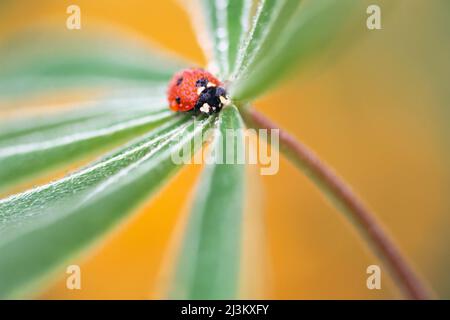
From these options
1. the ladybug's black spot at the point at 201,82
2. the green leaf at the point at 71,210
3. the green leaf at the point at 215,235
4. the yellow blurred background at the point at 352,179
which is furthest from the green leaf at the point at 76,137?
the yellow blurred background at the point at 352,179

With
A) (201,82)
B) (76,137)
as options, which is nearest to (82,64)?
(76,137)

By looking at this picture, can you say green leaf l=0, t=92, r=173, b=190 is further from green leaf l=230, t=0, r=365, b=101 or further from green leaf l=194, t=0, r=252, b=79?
green leaf l=230, t=0, r=365, b=101

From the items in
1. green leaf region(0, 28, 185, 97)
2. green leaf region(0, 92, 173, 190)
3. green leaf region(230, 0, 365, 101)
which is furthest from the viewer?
green leaf region(0, 28, 185, 97)

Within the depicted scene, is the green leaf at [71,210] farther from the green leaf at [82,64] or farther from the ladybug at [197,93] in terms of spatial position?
the green leaf at [82,64]

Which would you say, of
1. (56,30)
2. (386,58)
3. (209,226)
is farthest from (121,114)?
(386,58)

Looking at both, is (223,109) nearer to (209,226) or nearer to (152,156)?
(152,156)

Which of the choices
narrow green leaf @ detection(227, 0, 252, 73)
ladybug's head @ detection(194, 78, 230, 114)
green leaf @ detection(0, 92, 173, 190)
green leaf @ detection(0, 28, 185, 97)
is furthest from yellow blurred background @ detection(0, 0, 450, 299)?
ladybug's head @ detection(194, 78, 230, 114)

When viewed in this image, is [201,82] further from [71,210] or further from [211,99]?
[71,210]
